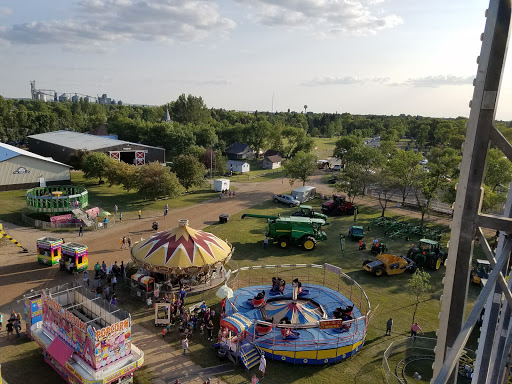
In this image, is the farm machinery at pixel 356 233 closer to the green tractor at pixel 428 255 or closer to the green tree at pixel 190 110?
the green tractor at pixel 428 255

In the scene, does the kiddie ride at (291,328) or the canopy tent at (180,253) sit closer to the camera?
the kiddie ride at (291,328)

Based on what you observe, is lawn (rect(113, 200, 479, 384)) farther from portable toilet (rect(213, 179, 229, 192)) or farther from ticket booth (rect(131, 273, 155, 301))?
portable toilet (rect(213, 179, 229, 192))

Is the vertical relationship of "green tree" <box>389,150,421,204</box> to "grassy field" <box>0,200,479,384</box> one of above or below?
above

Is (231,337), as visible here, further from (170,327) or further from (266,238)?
(266,238)

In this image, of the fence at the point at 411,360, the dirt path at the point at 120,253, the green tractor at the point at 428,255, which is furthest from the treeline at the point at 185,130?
the fence at the point at 411,360

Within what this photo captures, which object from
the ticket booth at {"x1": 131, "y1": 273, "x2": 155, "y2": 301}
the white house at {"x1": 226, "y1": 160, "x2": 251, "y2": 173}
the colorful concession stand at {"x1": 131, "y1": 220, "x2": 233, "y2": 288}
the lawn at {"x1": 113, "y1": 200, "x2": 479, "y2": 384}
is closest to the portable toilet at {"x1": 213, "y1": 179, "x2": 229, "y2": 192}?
the lawn at {"x1": 113, "y1": 200, "x2": 479, "y2": 384}

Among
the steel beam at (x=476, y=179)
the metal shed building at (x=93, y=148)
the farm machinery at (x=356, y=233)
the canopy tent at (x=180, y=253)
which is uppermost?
the steel beam at (x=476, y=179)
